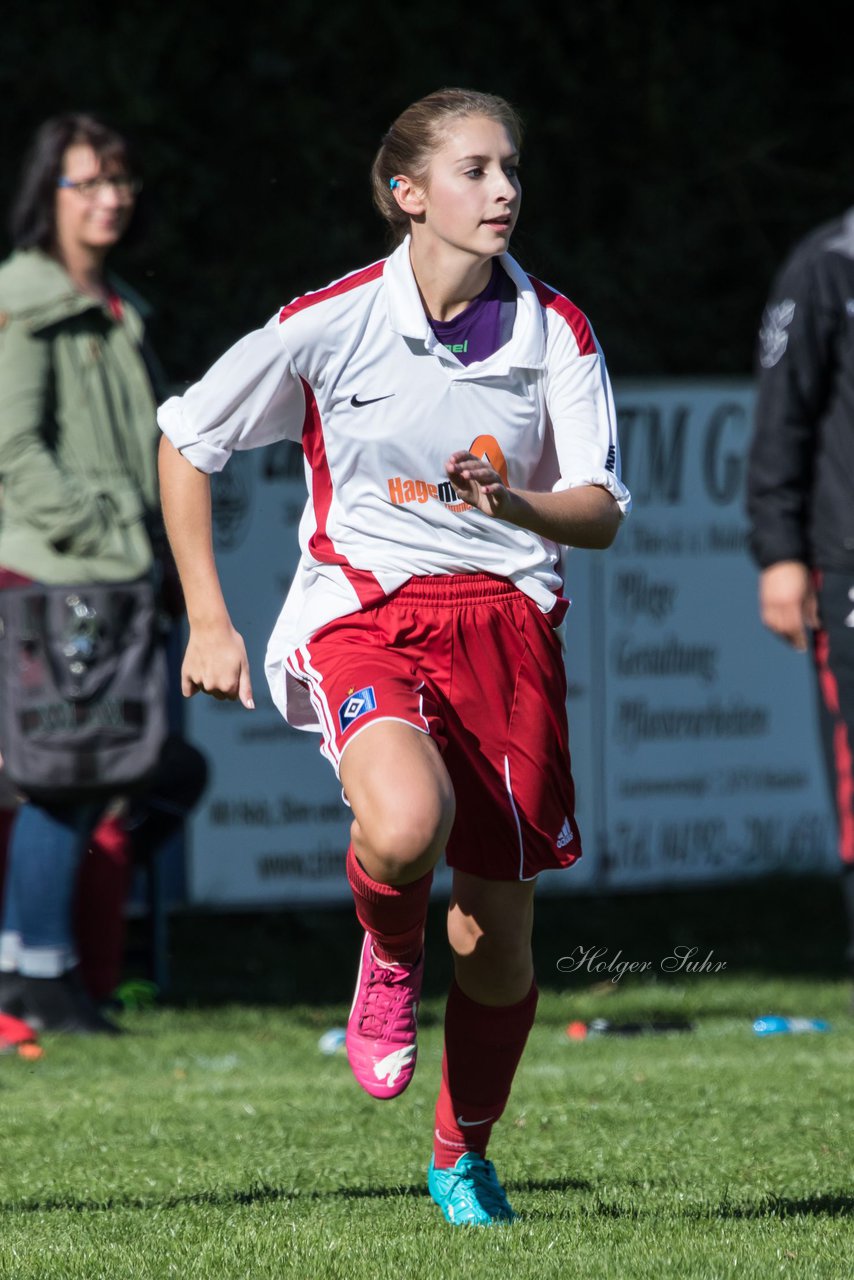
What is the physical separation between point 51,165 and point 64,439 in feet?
2.85

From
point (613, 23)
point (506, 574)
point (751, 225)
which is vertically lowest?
point (506, 574)

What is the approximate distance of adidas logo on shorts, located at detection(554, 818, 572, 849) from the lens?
4.01 meters

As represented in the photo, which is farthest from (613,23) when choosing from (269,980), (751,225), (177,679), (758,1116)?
(758,1116)

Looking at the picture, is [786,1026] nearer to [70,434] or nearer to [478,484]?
[70,434]

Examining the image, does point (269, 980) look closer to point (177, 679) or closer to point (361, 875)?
point (177, 679)

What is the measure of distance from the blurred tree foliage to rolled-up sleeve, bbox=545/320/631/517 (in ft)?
15.2

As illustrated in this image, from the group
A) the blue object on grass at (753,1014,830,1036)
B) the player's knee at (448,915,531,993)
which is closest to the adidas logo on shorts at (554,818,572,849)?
the player's knee at (448,915,531,993)

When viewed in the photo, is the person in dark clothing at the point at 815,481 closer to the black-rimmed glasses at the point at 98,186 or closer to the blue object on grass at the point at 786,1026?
the blue object on grass at the point at 786,1026

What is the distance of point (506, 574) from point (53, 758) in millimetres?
2676

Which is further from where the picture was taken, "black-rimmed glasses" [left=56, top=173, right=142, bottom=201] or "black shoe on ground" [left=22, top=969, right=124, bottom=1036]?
"black-rimmed glasses" [left=56, top=173, right=142, bottom=201]

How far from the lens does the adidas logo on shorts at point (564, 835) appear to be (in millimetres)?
4008

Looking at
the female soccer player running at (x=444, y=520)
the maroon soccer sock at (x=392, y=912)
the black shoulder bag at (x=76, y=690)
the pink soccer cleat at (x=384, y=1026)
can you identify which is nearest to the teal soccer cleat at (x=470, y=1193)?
the female soccer player running at (x=444, y=520)

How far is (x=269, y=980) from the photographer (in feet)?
25.6

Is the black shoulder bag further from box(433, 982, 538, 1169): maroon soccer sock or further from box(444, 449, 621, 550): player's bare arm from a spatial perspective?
box(444, 449, 621, 550): player's bare arm
